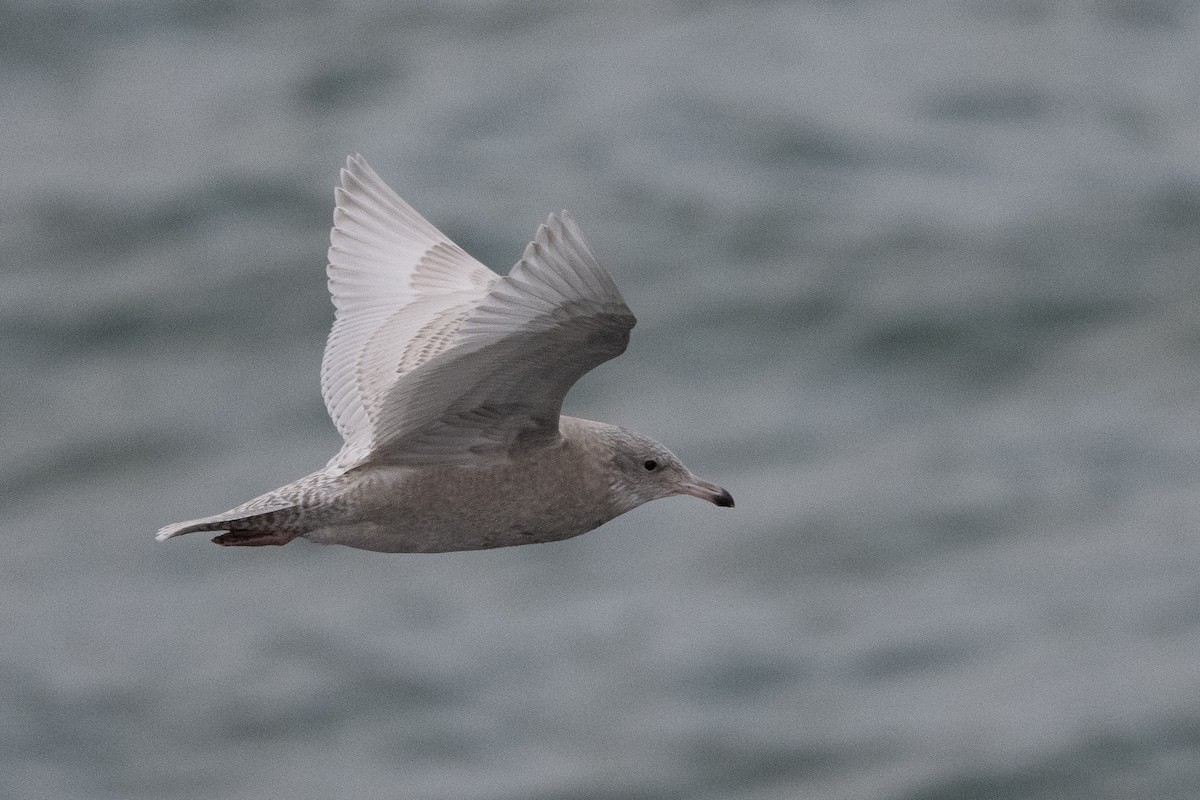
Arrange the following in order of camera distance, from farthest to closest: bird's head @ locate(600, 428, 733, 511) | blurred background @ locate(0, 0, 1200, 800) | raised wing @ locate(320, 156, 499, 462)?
blurred background @ locate(0, 0, 1200, 800)
raised wing @ locate(320, 156, 499, 462)
bird's head @ locate(600, 428, 733, 511)

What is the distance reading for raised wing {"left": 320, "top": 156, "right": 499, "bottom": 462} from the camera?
8.88m

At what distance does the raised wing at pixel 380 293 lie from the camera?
8875mm

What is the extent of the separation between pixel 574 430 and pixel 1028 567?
20351mm

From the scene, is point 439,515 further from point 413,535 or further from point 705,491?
point 705,491

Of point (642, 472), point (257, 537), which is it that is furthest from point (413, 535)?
point (642, 472)

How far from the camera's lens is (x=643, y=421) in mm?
25391

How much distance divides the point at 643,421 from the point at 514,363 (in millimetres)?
17945

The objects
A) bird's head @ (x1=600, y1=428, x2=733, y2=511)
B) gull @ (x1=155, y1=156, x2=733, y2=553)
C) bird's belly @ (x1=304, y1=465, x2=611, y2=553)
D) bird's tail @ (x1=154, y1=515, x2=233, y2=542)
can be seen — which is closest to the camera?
gull @ (x1=155, y1=156, x2=733, y2=553)

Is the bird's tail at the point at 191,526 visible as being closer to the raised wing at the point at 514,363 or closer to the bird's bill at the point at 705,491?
the raised wing at the point at 514,363

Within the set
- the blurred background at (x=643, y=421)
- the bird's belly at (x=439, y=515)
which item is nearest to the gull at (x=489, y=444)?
the bird's belly at (x=439, y=515)

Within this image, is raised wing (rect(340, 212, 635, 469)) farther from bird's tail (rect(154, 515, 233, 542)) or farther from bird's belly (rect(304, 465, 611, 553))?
bird's tail (rect(154, 515, 233, 542))

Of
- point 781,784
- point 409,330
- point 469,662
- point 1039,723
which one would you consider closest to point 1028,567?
point 1039,723

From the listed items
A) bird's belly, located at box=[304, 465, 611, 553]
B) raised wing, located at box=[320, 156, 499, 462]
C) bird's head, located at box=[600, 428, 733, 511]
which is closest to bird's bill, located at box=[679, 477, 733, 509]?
bird's head, located at box=[600, 428, 733, 511]

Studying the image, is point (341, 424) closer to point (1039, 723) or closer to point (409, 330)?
point (409, 330)
